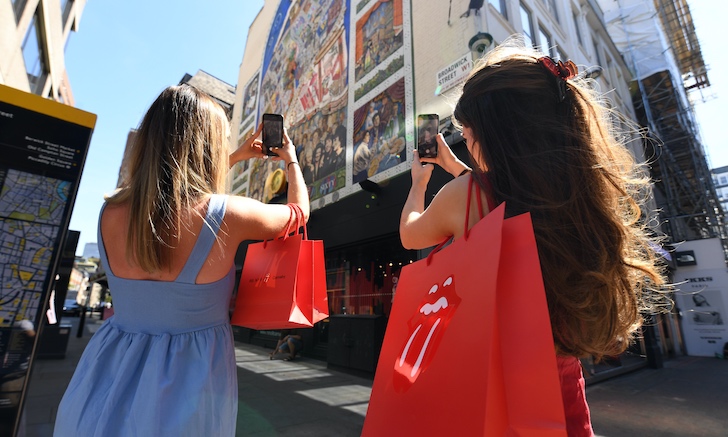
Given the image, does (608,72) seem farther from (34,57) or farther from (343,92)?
(34,57)

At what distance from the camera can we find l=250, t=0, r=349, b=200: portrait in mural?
10.6 m

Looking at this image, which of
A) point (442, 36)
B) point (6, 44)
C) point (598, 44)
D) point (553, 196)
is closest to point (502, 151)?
point (553, 196)

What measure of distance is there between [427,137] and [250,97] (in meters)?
18.0

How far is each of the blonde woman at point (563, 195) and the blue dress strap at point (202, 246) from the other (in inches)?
26.6

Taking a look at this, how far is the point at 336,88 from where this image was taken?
1105cm

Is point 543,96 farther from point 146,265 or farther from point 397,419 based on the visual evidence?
point 146,265

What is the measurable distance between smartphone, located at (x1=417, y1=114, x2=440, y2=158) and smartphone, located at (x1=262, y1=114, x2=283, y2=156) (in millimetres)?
725

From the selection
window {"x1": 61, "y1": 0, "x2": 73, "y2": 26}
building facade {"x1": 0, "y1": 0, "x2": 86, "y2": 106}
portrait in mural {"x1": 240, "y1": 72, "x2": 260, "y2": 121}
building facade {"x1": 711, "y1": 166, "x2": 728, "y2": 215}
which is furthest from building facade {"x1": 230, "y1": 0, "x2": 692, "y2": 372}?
building facade {"x1": 711, "y1": 166, "x2": 728, "y2": 215}

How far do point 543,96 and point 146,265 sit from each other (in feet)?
4.61

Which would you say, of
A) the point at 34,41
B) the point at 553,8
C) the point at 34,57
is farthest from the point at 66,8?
the point at 553,8

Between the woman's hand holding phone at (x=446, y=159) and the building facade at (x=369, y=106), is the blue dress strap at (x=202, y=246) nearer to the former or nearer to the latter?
the woman's hand holding phone at (x=446, y=159)

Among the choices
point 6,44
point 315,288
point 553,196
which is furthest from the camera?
point 6,44

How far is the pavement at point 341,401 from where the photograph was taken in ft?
15.6

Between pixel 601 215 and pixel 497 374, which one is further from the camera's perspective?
pixel 601 215
